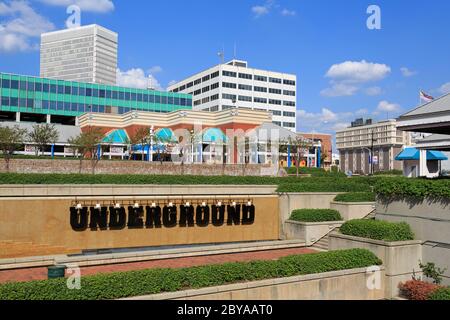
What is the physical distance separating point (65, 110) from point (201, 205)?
68737mm

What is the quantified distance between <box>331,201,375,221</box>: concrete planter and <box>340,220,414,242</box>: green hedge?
259 inches

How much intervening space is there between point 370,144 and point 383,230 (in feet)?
536

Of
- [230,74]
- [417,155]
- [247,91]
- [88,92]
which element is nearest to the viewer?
[417,155]

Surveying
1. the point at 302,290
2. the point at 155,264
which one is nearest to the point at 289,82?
the point at 155,264

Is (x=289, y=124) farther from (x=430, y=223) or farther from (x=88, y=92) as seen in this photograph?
(x=430, y=223)

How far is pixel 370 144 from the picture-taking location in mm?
173875

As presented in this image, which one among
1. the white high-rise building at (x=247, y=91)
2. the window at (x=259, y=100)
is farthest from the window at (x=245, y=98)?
the window at (x=259, y=100)

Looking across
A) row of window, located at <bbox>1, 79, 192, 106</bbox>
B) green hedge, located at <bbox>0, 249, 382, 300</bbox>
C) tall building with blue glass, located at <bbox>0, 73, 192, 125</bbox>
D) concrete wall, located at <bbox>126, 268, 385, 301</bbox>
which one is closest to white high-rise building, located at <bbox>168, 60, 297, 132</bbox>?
row of window, located at <bbox>1, 79, 192, 106</bbox>

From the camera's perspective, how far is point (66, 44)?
194625 mm

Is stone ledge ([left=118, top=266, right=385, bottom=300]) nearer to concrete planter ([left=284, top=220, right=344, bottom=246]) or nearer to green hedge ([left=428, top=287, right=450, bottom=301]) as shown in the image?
green hedge ([left=428, top=287, right=450, bottom=301])

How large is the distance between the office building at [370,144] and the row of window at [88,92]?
261ft

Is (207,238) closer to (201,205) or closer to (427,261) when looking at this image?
(201,205)
